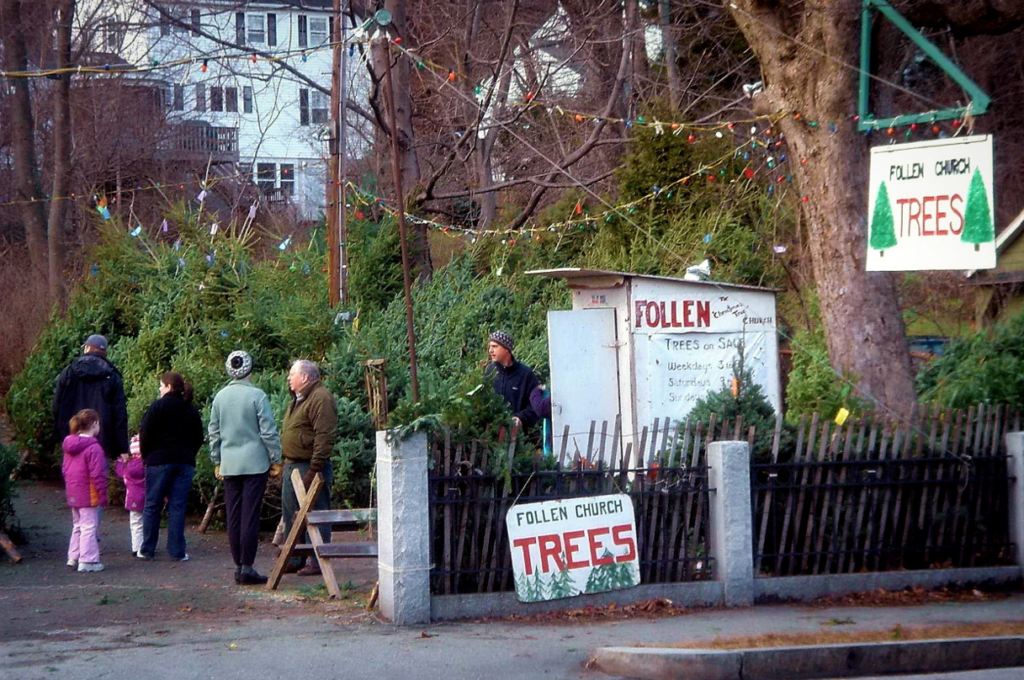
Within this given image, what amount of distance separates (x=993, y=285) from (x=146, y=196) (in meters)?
24.3

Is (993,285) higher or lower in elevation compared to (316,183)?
lower

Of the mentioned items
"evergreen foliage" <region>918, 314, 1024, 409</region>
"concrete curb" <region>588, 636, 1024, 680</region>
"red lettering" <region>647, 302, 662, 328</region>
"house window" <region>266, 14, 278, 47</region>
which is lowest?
"concrete curb" <region>588, 636, 1024, 680</region>

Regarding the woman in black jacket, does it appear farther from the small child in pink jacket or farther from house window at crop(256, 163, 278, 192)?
house window at crop(256, 163, 278, 192)

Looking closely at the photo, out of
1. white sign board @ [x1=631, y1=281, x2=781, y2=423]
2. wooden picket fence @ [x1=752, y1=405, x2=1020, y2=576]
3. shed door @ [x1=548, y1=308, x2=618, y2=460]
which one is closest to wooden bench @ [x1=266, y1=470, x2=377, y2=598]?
shed door @ [x1=548, y1=308, x2=618, y2=460]

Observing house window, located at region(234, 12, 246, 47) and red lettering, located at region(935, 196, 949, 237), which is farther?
house window, located at region(234, 12, 246, 47)

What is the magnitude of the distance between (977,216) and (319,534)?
Answer: 507 cm

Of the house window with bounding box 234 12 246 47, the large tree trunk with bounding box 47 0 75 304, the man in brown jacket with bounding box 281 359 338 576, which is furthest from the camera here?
the house window with bounding box 234 12 246 47

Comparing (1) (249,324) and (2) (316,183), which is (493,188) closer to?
(1) (249,324)

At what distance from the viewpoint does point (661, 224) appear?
1659 centimetres

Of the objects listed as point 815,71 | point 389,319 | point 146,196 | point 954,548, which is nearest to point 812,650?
point 954,548

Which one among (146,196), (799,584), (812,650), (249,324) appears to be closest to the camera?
(812,650)

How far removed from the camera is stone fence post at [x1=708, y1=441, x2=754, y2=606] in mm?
8172

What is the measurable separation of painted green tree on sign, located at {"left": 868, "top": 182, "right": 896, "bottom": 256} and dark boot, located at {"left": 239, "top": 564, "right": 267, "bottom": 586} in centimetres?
513

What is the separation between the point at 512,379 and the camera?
11.0m
